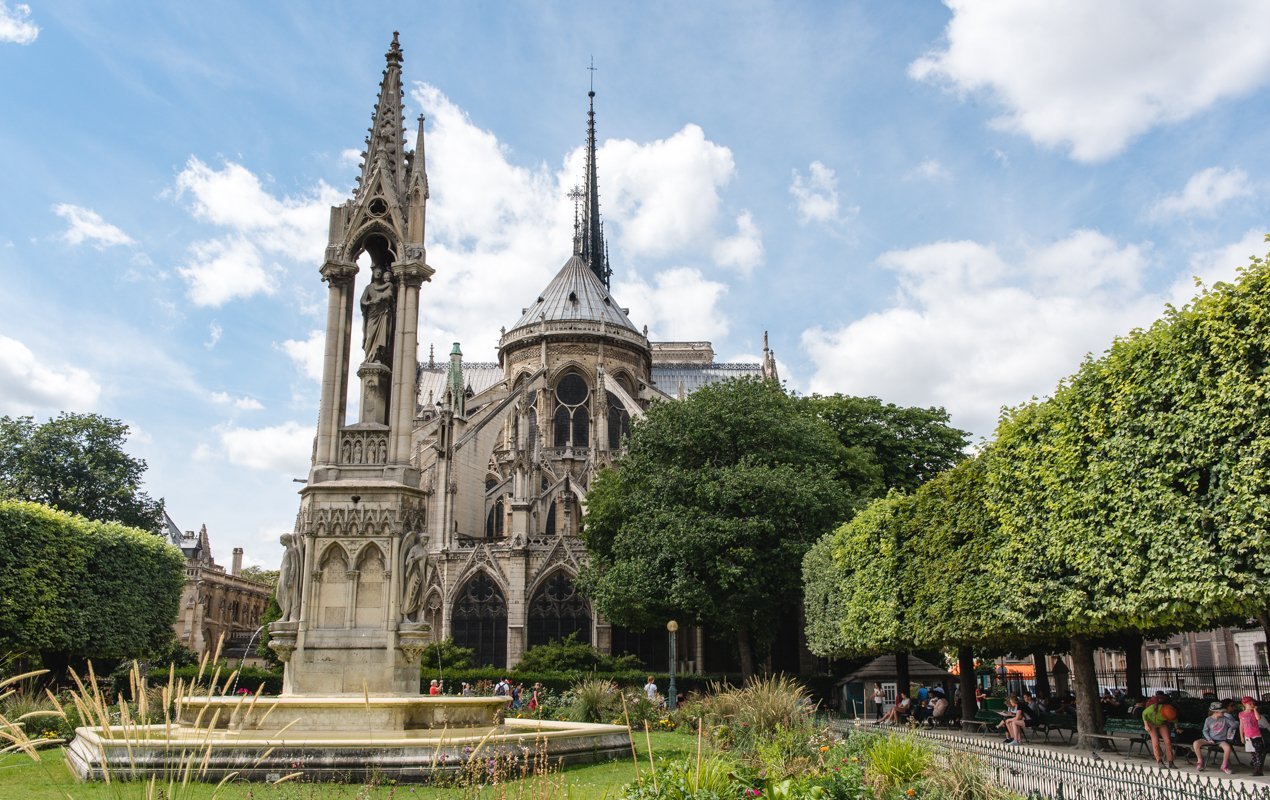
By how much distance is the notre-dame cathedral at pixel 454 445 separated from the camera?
12211mm

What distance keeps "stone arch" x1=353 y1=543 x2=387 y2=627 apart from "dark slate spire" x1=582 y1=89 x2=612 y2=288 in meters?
73.9

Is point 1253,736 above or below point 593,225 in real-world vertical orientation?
below

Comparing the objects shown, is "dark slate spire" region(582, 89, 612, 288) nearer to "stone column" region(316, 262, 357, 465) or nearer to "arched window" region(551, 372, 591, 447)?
"arched window" region(551, 372, 591, 447)

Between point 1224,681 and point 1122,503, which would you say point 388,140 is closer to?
point 1122,503

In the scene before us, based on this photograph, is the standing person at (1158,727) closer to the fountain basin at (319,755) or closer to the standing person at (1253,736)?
the standing person at (1253,736)

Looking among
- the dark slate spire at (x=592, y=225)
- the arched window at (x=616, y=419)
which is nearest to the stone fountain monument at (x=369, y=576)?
the arched window at (x=616, y=419)

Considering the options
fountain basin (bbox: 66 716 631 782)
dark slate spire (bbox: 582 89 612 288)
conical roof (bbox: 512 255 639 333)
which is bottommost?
fountain basin (bbox: 66 716 631 782)

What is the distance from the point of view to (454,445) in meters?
47.4

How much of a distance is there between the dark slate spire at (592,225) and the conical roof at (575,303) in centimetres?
2096

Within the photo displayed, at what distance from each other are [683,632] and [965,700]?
693 inches

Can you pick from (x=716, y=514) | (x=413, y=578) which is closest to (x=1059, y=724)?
(x=716, y=514)

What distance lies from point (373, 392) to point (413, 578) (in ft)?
8.90

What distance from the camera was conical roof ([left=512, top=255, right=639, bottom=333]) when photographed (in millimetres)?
59875

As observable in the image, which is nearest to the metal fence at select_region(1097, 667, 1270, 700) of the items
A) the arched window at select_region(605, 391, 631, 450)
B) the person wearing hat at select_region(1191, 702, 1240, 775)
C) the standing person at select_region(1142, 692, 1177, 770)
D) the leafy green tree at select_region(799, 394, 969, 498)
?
the leafy green tree at select_region(799, 394, 969, 498)
